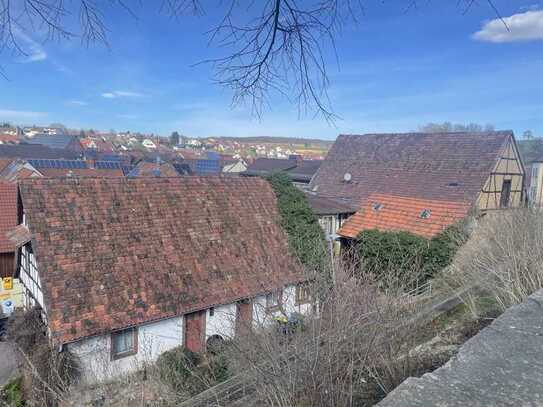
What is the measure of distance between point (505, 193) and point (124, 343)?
734 inches

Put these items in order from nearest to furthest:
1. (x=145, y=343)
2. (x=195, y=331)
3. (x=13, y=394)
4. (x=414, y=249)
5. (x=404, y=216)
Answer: (x=13, y=394)
(x=145, y=343)
(x=195, y=331)
(x=414, y=249)
(x=404, y=216)

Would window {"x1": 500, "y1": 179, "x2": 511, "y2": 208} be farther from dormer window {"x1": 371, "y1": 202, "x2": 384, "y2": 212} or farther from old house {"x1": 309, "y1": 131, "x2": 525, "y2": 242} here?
dormer window {"x1": 371, "y1": 202, "x2": 384, "y2": 212}

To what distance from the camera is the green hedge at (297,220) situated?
46.8ft

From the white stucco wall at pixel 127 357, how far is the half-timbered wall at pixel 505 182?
46.4ft

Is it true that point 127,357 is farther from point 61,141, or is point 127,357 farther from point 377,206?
point 61,141

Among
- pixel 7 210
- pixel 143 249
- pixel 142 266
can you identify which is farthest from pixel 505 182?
pixel 7 210

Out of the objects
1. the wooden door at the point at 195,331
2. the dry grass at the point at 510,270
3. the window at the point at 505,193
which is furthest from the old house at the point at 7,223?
the window at the point at 505,193

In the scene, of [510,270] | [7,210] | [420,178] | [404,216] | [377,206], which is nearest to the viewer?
[510,270]

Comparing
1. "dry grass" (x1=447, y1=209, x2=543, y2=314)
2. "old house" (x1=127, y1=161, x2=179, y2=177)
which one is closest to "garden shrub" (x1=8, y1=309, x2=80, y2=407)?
"dry grass" (x1=447, y1=209, x2=543, y2=314)

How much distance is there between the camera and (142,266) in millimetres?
11125

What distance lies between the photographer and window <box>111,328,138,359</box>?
9.91 metres

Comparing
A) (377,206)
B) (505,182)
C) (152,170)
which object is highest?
(505,182)

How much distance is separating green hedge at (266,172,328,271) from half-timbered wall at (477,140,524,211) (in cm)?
802

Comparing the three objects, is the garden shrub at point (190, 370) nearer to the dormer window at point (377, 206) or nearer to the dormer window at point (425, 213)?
the dormer window at point (425, 213)
